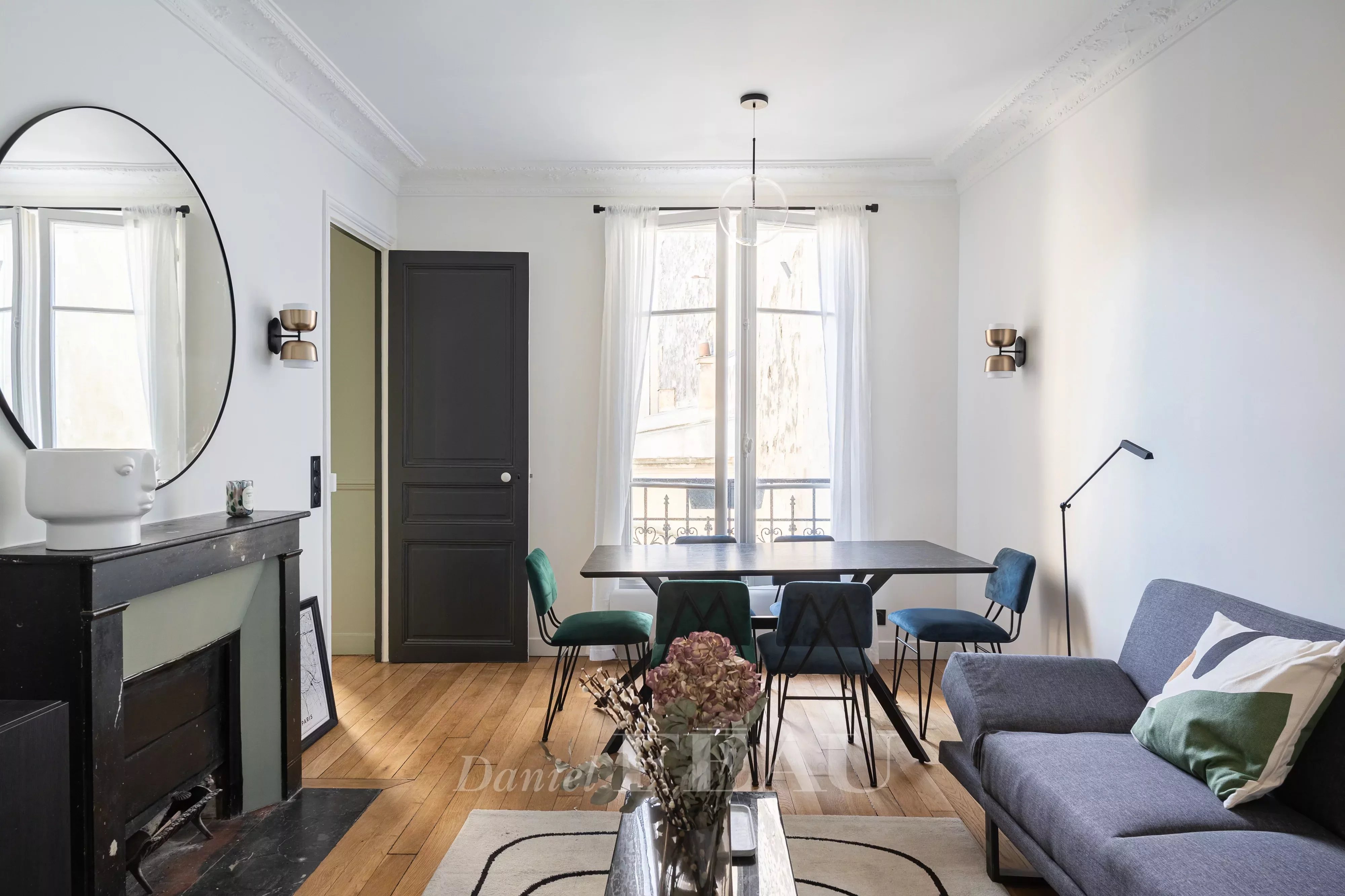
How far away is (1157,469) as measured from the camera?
3107 millimetres

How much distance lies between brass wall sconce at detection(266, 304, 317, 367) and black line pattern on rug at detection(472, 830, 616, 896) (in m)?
2.13

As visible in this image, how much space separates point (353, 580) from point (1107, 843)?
447 centimetres

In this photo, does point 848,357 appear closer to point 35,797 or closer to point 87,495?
point 87,495

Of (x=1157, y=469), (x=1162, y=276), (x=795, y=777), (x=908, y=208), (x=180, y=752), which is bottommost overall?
(x=795, y=777)

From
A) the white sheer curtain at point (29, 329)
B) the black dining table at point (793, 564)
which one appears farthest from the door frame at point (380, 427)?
the white sheer curtain at point (29, 329)

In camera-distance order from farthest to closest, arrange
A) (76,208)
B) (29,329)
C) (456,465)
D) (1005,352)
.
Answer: (456,465)
(1005,352)
(76,208)
(29,329)

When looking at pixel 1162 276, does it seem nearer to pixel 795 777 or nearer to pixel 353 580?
pixel 795 777

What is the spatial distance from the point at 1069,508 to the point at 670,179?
9.74ft

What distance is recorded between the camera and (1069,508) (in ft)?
12.4

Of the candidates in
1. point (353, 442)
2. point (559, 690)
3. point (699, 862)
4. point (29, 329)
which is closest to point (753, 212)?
point (353, 442)

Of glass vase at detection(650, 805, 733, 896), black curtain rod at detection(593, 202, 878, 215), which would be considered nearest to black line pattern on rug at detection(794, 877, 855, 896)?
glass vase at detection(650, 805, 733, 896)

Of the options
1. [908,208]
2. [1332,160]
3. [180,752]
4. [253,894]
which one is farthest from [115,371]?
[908,208]

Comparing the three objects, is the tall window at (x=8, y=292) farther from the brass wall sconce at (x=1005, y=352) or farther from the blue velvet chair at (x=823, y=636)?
the brass wall sconce at (x=1005, y=352)

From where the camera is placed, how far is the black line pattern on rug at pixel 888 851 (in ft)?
7.89
